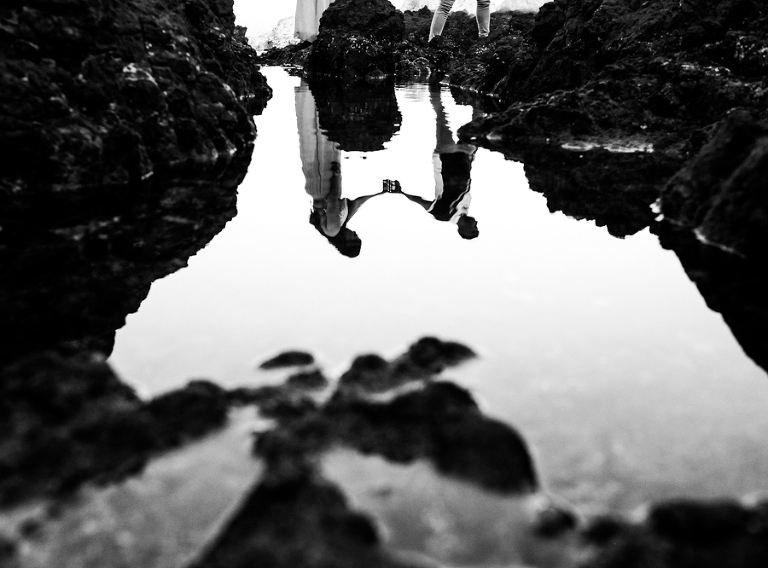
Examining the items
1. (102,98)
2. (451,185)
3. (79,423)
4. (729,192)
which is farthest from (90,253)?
(729,192)

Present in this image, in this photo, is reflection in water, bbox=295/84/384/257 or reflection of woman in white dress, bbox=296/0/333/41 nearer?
reflection in water, bbox=295/84/384/257

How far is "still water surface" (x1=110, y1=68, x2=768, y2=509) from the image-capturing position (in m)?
1.88

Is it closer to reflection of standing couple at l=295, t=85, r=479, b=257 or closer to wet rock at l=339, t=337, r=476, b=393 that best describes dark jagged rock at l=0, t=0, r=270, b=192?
reflection of standing couple at l=295, t=85, r=479, b=257

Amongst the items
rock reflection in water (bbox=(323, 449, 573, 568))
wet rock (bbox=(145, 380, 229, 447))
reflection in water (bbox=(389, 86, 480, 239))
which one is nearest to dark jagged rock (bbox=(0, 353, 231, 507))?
wet rock (bbox=(145, 380, 229, 447))

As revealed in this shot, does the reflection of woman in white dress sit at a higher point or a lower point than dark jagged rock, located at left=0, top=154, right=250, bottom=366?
higher

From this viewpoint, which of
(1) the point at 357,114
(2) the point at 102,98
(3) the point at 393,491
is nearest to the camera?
(3) the point at 393,491

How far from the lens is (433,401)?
203cm

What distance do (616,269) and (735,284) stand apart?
23.3 inches

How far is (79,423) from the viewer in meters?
1.88

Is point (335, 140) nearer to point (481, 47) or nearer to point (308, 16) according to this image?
point (481, 47)

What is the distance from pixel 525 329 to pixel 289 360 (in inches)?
39.2

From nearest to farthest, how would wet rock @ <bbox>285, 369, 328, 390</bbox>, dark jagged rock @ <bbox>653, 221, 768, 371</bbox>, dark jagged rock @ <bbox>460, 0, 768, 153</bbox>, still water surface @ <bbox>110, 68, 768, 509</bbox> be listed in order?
1. still water surface @ <bbox>110, 68, 768, 509</bbox>
2. wet rock @ <bbox>285, 369, 328, 390</bbox>
3. dark jagged rock @ <bbox>653, 221, 768, 371</bbox>
4. dark jagged rock @ <bbox>460, 0, 768, 153</bbox>

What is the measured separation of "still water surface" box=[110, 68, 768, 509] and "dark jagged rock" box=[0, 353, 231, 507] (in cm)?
18

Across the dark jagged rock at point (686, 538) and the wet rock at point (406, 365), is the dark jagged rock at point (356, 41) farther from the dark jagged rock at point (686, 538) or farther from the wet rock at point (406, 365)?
the dark jagged rock at point (686, 538)
